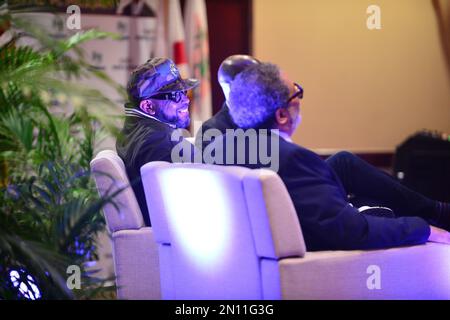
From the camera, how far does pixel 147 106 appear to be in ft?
13.1

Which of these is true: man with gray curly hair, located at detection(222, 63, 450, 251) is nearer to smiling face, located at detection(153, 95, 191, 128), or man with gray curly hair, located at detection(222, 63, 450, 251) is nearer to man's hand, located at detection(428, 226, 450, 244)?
man's hand, located at detection(428, 226, 450, 244)

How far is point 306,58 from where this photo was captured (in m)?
7.22

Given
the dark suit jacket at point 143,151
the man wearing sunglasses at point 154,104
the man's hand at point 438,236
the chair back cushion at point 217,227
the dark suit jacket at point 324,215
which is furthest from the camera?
the man wearing sunglasses at point 154,104

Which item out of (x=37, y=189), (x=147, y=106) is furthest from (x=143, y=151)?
(x=37, y=189)

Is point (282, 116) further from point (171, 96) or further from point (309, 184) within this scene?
point (171, 96)

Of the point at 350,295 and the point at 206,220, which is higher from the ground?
the point at 206,220

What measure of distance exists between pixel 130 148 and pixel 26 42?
7.61 ft

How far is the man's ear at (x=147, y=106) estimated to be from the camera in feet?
13.1

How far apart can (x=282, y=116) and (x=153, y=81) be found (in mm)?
1095

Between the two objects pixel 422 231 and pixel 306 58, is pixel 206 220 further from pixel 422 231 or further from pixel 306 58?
pixel 306 58

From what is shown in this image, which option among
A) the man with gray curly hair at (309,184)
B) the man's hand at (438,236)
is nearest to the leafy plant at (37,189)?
the man with gray curly hair at (309,184)

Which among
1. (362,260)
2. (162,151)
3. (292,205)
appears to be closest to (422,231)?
(362,260)

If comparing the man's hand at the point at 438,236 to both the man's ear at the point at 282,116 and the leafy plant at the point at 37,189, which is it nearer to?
the man's ear at the point at 282,116

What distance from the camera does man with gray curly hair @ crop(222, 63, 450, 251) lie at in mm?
Answer: 2881
